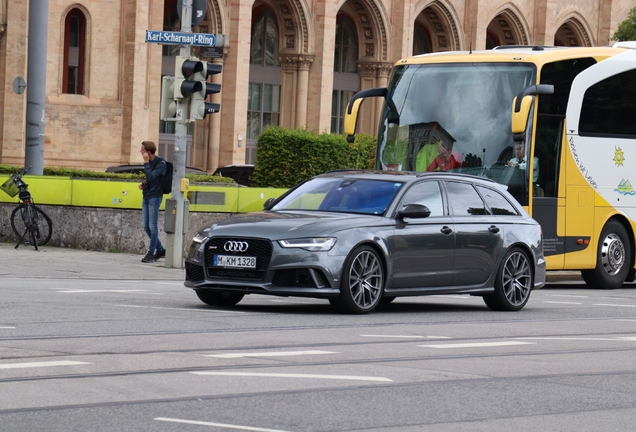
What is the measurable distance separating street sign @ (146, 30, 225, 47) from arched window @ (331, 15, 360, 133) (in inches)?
1523

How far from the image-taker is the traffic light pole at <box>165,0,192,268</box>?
64.9 feet

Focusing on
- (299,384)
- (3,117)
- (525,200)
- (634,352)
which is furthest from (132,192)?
(3,117)

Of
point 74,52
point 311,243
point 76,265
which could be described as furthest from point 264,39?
point 311,243

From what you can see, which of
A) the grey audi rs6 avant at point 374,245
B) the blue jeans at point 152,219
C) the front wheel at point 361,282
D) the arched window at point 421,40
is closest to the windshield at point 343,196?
the grey audi rs6 avant at point 374,245

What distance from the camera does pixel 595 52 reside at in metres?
21.6

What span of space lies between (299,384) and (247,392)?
48 centimetres

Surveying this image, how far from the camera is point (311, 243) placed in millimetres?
12594

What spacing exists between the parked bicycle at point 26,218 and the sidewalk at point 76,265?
7.6 inches

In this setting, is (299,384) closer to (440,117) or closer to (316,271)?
(316,271)

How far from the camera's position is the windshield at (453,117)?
1995cm

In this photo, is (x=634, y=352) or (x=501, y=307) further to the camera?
(x=501, y=307)

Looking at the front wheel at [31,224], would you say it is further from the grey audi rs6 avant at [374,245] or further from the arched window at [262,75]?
the arched window at [262,75]

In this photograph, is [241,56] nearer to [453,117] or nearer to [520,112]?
[453,117]

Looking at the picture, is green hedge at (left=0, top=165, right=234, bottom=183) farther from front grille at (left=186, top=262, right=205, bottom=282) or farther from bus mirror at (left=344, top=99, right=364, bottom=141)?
front grille at (left=186, top=262, right=205, bottom=282)
